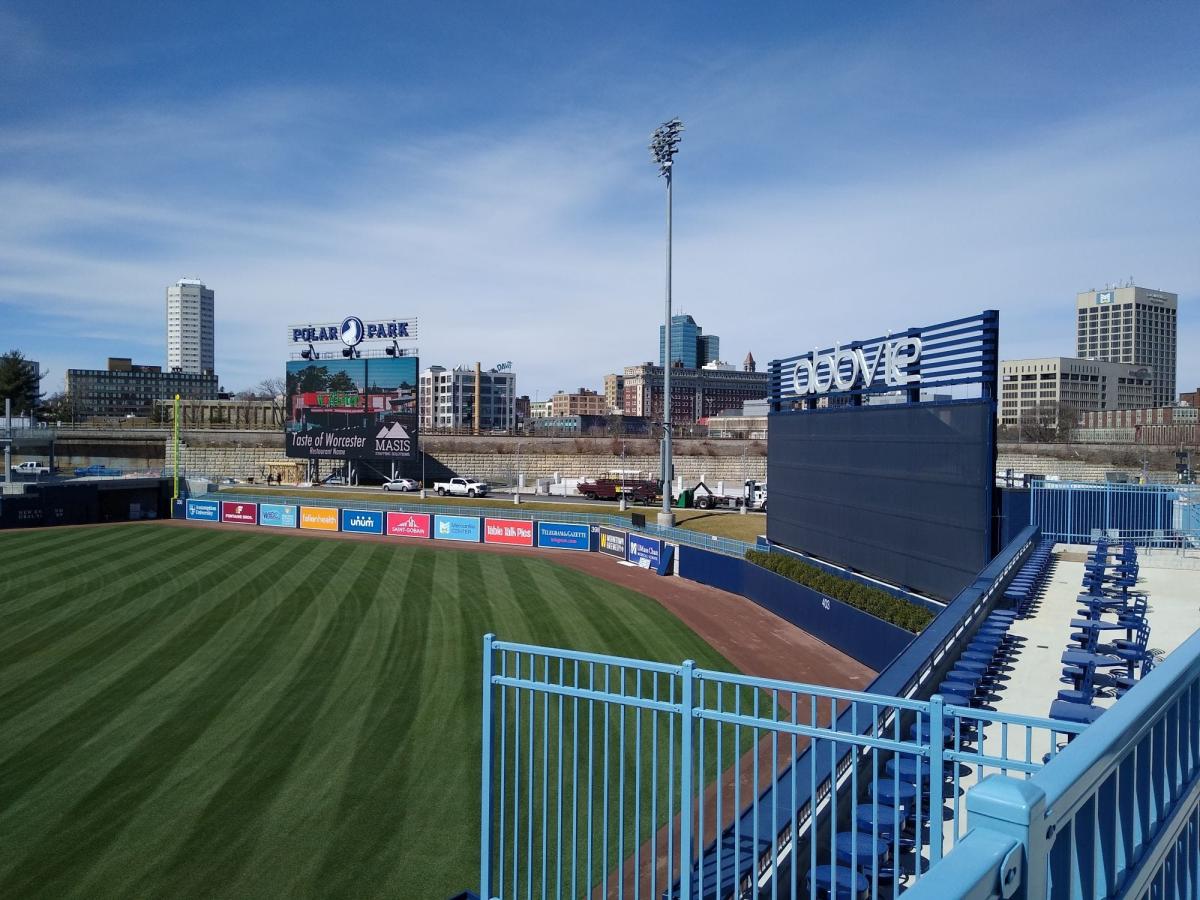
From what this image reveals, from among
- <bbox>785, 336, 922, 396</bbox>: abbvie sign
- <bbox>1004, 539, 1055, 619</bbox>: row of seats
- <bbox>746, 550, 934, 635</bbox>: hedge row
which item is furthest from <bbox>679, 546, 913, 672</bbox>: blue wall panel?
<bbox>785, 336, 922, 396</bbox>: abbvie sign

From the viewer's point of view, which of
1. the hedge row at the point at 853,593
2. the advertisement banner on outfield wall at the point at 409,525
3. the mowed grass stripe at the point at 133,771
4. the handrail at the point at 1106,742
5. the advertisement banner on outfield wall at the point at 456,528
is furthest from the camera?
the advertisement banner on outfield wall at the point at 409,525

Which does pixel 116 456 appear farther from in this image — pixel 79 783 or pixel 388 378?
pixel 79 783

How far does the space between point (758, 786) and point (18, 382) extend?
11353 cm

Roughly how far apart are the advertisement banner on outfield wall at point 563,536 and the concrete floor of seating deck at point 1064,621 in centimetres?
2170

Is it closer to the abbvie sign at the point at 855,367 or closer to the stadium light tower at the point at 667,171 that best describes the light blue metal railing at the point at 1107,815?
the abbvie sign at the point at 855,367

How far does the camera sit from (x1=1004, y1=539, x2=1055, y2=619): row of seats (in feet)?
53.4

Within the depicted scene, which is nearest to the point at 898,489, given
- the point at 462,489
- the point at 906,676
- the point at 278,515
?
the point at 906,676

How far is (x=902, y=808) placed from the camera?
698 cm

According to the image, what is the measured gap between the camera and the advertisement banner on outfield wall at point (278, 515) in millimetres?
48906

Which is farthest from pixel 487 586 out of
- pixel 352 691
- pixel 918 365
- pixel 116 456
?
pixel 116 456

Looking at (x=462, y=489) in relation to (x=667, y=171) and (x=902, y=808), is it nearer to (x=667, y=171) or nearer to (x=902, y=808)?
(x=667, y=171)

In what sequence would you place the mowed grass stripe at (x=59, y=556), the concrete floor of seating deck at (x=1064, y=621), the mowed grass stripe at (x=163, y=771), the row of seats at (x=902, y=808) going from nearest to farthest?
A: the row of seats at (x=902, y=808)
the concrete floor of seating deck at (x=1064, y=621)
the mowed grass stripe at (x=163, y=771)
the mowed grass stripe at (x=59, y=556)

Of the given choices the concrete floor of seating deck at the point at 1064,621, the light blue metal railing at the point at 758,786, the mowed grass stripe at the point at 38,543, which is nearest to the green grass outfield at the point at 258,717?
the mowed grass stripe at the point at 38,543

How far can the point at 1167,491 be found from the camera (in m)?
26.3
